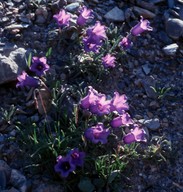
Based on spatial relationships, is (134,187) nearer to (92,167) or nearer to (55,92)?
(92,167)

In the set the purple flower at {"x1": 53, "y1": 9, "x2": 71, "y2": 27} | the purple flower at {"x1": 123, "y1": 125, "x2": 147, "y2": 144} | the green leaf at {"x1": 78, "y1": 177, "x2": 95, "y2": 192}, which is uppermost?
the purple flower at {"x1": 53, "y1": 9, "x2": 71, "y2": 27}

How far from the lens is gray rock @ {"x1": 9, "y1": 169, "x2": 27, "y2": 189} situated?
2815 millimetres

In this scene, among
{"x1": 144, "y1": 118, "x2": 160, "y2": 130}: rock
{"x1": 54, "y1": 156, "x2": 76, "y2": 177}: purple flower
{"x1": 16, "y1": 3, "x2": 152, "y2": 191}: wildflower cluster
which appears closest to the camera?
{"x1": 54, "y1": 156, "x2": 76, "y2": 177}: purple flower

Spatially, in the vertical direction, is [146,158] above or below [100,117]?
below

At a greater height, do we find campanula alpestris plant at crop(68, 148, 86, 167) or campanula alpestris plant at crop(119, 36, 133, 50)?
campanula alpestris plant at crop(119, 36, 133, 50)

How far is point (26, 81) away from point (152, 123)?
0.83 m

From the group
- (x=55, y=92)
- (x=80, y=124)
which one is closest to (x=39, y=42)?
(x=55, y=92)

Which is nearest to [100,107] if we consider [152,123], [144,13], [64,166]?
[64,166]

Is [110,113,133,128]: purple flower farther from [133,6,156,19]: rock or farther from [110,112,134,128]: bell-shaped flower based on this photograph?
[133,6,156,19]: rock

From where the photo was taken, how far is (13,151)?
2969 mm

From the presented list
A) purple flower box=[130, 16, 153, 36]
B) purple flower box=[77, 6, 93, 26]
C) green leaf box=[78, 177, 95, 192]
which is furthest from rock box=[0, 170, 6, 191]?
purple flower box=[130, 16, 153, 36]

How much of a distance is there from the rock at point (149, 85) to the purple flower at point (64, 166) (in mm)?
910

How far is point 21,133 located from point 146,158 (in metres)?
0.74

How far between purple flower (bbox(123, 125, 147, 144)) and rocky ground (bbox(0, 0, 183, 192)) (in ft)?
0.62
